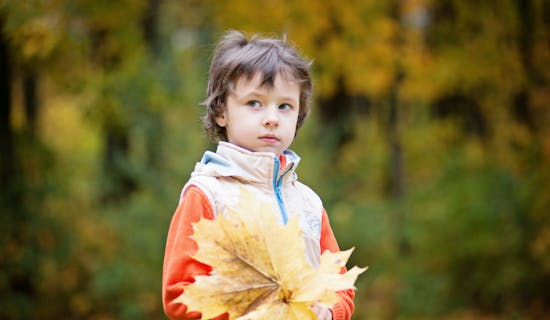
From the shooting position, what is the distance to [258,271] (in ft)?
5.72

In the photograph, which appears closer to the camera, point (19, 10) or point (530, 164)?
point (19, 10)

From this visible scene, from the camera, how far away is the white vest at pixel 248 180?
1.98m

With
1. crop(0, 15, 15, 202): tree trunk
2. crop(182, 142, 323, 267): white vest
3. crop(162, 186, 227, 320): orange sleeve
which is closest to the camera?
crop(162, 186, 227, 320): orange sleeve

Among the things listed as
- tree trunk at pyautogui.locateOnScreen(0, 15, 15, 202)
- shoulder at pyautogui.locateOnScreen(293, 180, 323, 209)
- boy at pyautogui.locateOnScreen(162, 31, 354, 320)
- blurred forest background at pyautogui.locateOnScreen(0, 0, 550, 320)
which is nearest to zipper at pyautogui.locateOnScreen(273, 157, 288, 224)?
boy at pyautogui.locateOnScreen(162, 31, 354, 320)

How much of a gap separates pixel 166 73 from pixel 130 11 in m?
0.75

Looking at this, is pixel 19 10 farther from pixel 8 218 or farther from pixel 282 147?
pixel 282 147

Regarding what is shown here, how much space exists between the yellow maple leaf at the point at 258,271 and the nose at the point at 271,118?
32cm

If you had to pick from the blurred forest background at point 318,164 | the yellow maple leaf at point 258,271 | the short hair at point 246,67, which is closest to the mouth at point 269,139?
the short hair at point 246,67

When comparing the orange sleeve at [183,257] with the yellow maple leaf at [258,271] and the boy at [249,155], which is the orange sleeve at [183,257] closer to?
the boy at [249,155]

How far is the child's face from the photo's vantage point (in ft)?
6.63

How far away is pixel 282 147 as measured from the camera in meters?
2.07

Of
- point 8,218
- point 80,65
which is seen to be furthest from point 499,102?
point 8,218

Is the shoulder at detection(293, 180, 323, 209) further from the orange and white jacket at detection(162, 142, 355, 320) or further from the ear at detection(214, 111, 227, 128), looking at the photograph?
the ear at detection(214, 111, 227, 128)

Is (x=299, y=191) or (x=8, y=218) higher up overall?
(x=299, y=191)
